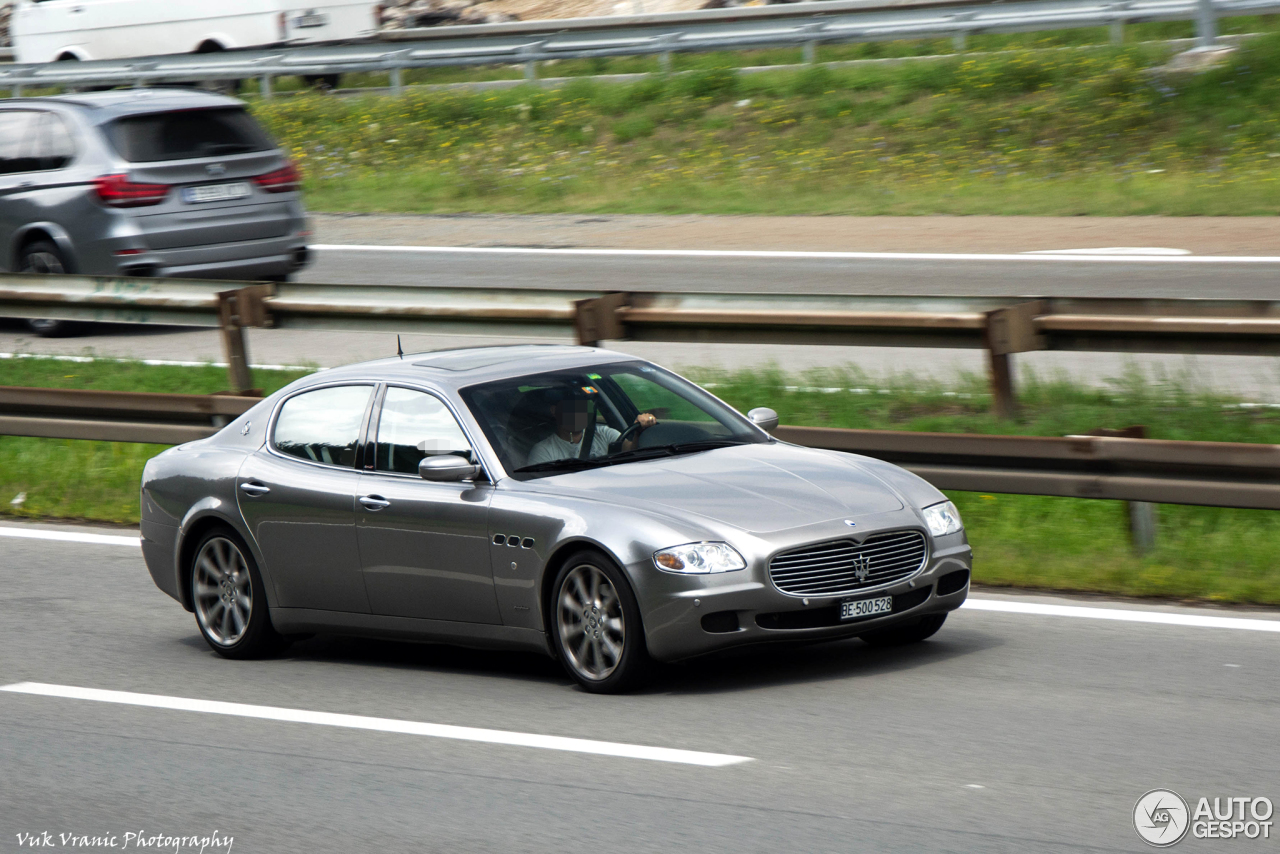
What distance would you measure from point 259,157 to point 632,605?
36.2 ft

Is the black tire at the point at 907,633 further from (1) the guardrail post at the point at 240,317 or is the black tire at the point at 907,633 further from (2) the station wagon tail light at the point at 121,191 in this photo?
(2) the station wagon tail light at the point at 121,191

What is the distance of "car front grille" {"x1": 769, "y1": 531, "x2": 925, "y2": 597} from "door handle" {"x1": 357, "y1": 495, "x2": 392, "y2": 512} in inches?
73.9

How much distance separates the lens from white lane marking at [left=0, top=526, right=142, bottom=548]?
38.5ft

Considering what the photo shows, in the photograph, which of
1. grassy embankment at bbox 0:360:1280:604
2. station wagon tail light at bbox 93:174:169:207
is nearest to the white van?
station wagon tail light at bbox 93:174:169:207

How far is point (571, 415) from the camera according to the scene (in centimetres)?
817

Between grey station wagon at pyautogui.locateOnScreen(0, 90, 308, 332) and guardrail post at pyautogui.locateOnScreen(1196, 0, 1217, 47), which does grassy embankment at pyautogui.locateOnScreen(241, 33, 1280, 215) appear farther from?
grey station wagon at pyautogui.locateOnScreen(0, 90, 308, 332)

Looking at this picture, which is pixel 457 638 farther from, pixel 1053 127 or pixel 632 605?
pixel 1053 127

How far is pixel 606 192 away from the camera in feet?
77.4

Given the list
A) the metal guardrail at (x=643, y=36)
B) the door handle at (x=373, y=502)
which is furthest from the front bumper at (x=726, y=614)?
the metal guardrail at (x=643, y=36)

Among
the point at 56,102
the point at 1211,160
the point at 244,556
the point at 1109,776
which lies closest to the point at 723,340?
the point at 244,556

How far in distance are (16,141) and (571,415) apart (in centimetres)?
1082

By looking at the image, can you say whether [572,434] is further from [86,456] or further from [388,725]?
[86,456]

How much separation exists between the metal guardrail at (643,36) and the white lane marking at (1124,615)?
1516 cm

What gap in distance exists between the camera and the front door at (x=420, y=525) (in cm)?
788
